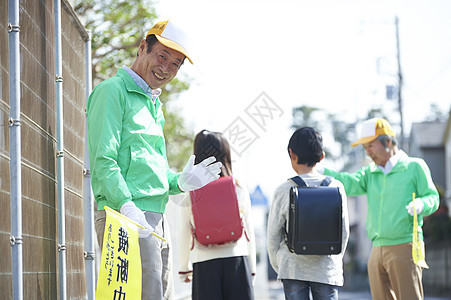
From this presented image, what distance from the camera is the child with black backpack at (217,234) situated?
5.86m

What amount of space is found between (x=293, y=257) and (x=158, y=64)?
6.86 feet

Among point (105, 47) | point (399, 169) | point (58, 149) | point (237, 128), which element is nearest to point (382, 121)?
point (399, 169)

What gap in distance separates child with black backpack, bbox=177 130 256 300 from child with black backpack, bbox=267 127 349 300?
0.35 m

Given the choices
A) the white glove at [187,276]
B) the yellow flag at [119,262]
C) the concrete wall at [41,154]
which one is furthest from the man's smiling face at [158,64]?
the white glove at [187,276]

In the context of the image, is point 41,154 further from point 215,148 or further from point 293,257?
point 293,257

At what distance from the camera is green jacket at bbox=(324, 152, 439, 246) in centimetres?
659

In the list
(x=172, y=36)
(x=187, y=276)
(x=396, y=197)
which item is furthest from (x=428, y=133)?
(x=172, y=36)

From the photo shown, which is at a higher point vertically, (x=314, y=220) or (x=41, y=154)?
(x=41, y=154)

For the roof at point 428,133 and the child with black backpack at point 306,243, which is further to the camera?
the roof at point 428,133

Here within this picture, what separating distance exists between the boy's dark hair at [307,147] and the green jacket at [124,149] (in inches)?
70.3

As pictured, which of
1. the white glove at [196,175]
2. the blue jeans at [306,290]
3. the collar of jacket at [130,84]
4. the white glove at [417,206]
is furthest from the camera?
the white glove at [417,206]

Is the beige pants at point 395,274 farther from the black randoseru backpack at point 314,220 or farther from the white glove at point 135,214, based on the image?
the white glove at point 135,214

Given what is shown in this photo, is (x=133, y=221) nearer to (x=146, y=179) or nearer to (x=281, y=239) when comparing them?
(x=146, y=179)

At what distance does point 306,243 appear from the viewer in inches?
214
